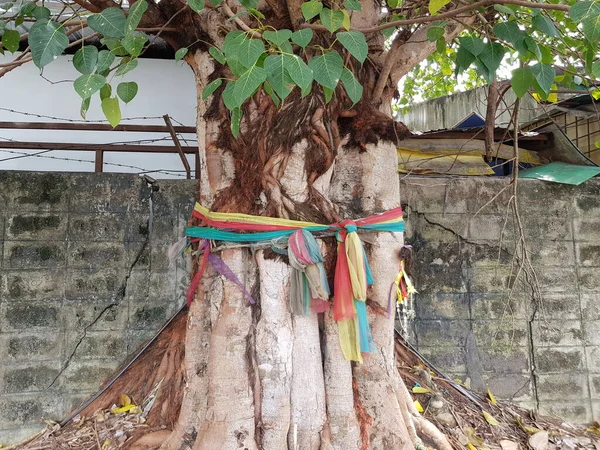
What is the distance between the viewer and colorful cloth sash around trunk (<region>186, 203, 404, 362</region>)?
201 cm

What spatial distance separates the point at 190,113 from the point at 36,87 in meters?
1.64

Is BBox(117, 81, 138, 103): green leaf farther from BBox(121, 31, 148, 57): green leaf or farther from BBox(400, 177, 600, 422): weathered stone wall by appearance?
BBox(400, 177, 600, 422): weathered stone wall

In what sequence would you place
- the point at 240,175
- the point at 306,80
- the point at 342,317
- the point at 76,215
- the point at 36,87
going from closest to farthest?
1. the point at 306,80
2. the point at 342,317
3. the point at 240,175
4. the point at 76,215
5. the point at 36,87

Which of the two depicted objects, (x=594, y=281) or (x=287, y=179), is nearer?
(x=287, y=179)

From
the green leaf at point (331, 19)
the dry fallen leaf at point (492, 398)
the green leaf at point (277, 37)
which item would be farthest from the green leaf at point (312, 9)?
the dry fallen leaf at point (492, 398)

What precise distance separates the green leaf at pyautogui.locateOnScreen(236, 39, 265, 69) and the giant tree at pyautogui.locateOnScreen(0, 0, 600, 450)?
37 cm

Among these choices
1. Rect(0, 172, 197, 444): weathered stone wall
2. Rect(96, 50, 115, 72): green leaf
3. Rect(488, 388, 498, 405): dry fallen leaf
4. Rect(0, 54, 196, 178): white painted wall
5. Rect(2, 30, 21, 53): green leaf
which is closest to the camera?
Rect(96, 50, 115, 72): green leaf

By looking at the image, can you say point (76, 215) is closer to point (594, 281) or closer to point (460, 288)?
point (460, 288)

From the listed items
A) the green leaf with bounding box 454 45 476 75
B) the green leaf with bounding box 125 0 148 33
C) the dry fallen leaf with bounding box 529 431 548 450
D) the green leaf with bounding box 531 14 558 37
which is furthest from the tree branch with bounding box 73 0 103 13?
the dry fallen leaf with bounding box 529 431 548 450

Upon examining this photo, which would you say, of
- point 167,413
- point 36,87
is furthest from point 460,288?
point 36,87

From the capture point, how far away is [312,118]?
7.09 feet

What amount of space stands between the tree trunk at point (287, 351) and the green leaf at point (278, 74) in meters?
0.78

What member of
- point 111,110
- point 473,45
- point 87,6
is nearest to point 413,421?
point 473,45

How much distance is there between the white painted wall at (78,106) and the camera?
5.09m
